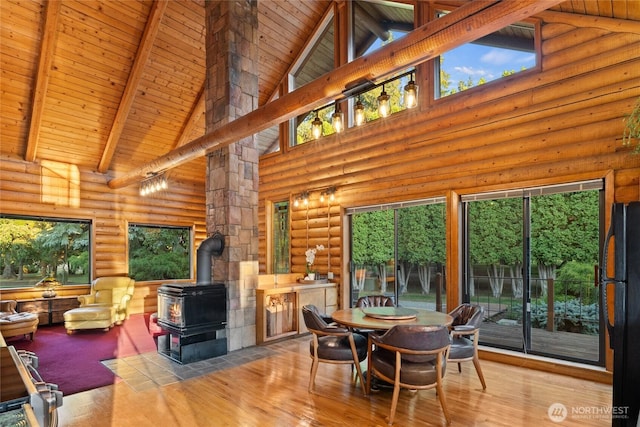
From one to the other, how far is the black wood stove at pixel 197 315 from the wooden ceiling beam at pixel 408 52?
7.00 ft

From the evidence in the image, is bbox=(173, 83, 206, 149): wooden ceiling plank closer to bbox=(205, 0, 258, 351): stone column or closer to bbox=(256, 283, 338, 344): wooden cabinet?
bbox=(205, 0, 258, 351): stone column

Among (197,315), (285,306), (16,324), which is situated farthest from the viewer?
(285,306)

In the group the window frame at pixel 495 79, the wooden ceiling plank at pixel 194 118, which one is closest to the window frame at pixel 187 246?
the wooden ceiling plank at pixel 194 118

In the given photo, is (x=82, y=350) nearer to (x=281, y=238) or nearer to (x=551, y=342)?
(x=281, y=238)

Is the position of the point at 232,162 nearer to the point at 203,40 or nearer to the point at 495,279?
the point at 203,40

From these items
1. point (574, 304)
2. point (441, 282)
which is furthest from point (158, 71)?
point (574, 304)

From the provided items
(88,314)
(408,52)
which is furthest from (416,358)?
(88,314)

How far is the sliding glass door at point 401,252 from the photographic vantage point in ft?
19.3

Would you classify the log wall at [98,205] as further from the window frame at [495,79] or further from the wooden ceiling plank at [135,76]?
the window frame at [495,79]

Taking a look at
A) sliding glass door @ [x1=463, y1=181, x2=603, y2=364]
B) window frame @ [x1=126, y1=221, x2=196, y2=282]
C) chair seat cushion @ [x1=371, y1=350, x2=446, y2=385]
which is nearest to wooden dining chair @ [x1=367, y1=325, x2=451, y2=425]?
chair seat cushion @ [x1=371, y1=350, x2=446, y2=385]

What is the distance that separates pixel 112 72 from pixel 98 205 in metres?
3.26

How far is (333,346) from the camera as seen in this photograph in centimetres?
392

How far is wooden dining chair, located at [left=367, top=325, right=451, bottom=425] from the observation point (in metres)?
3.18

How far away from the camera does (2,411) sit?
1.19 meters
